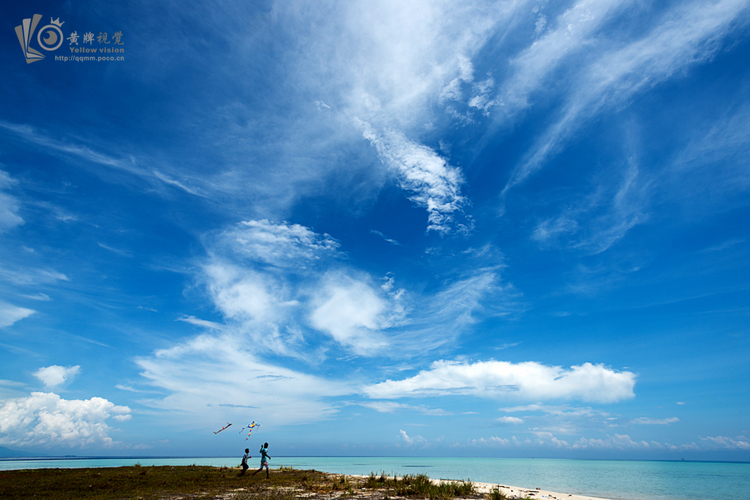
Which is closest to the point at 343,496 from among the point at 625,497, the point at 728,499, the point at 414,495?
the point at 414,495

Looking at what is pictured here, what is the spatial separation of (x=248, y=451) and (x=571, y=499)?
2479 centimetres

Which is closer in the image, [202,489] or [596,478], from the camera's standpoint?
[202,489]

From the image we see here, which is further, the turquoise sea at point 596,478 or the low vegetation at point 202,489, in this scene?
the turquoise sea at point 596,478

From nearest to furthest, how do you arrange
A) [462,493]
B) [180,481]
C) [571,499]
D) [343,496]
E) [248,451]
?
[343,496], [462,493], [571,499], [180,481], [248,451]

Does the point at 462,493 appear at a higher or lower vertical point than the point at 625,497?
higher

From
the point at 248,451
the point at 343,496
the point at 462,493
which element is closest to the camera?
the point at 343,496

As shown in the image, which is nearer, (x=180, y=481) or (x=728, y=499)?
(x=180, y=481)

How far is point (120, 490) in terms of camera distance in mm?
19828

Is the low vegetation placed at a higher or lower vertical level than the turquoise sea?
higher

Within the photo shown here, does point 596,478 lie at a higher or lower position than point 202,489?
lower

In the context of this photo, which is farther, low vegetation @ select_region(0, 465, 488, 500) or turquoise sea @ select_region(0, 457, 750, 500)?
turquoise sea @ select_region(0, 457, 750, 500)

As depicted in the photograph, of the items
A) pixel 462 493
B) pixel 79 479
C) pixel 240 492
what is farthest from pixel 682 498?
pixel 79 479

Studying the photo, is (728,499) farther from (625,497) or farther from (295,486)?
(295,486)

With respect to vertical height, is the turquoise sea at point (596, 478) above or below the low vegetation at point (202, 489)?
below
